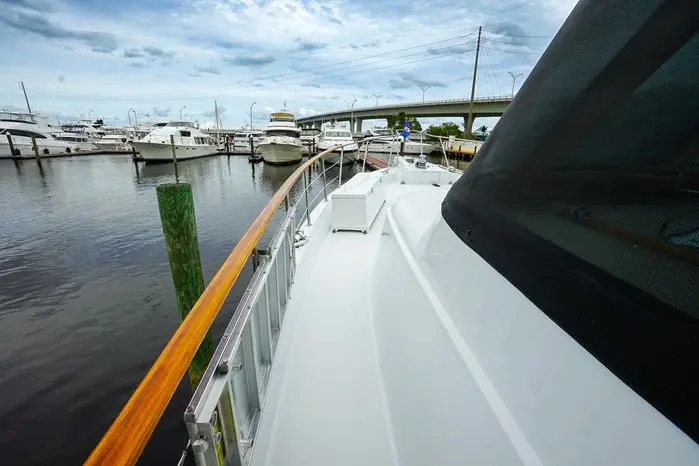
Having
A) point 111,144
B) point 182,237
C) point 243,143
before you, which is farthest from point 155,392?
point 243,143

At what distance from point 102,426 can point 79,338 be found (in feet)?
7.06

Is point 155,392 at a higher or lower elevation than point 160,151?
higher

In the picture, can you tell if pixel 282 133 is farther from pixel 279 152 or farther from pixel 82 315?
pixel 82 315

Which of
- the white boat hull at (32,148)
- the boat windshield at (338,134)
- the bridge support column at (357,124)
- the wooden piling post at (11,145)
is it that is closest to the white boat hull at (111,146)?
the white boat hull at (32,148)

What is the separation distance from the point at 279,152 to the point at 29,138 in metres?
25.6

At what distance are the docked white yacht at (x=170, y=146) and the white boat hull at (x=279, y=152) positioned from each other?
7.32 meters

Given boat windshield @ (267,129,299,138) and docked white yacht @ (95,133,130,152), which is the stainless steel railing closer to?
boat windshield @ (267,129,299,138)

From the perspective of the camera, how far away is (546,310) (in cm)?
85

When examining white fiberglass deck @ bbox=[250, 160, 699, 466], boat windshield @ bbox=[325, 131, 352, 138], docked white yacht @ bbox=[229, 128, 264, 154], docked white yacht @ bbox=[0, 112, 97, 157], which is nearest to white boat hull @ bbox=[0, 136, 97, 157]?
docked white yacht @ bbox=[0, 112, 97, 157]

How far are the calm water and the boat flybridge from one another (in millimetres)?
3641

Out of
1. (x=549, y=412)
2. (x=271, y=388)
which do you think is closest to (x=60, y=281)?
(x=271, y=388)

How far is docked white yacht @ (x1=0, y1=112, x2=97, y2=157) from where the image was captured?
27.9 meters

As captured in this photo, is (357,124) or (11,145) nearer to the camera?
(11,145)

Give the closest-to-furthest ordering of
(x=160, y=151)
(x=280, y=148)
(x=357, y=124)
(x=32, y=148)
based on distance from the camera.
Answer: (x=280, y=148)
(x=32, y=148)
(x=160, y=151)
(x=357, y=124)
